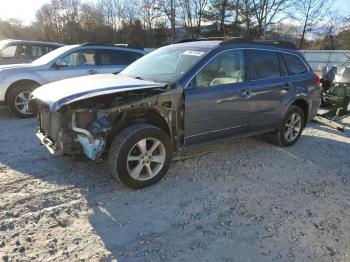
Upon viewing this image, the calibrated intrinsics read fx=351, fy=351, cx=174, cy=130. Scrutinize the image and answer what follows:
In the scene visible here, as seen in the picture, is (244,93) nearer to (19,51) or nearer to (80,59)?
(80,59)

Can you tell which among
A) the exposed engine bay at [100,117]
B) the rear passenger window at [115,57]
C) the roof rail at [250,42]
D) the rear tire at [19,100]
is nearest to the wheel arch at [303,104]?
the roof rail at [250,42]

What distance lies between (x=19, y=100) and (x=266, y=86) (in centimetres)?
547

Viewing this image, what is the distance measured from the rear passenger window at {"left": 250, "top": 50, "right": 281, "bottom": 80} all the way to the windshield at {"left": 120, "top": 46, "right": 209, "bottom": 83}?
0.89 meters

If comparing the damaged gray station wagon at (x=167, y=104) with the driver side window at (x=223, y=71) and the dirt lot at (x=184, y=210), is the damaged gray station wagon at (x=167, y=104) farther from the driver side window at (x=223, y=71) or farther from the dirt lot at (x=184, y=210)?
the dirt lot at (x=184, y=210)

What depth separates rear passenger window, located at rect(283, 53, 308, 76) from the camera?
235 inches

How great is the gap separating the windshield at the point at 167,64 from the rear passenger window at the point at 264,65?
2.92 ft

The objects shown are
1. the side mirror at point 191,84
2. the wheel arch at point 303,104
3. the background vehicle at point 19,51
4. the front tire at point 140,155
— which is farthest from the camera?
the background vehicle at point 19,51

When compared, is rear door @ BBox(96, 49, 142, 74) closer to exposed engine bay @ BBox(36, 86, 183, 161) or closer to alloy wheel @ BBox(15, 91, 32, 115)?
alloy wheel @ BBox(15, 91, 32, 115)

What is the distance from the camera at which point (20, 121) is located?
24.7 ft

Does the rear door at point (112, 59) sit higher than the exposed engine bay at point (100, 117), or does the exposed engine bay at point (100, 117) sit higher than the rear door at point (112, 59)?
the rear door at point (112, 59)

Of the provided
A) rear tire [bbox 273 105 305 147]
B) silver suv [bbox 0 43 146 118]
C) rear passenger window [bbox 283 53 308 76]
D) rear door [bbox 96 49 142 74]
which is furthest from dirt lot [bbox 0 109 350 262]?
rear door [bbox 96 49 142 74]

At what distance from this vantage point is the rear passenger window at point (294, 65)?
5961 mm

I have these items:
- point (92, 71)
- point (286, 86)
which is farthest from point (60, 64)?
point (286, 86)

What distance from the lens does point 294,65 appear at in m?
6.08
